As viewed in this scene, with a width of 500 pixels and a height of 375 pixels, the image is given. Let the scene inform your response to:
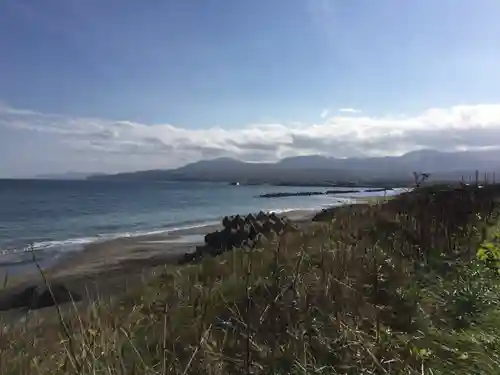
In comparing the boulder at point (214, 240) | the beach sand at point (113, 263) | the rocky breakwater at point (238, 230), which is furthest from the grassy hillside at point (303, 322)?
the boulder at point (214, 240)

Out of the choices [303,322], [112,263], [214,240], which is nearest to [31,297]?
[112,263]

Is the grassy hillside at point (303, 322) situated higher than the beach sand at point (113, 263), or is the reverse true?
the grassy hillside at point (303, 322)

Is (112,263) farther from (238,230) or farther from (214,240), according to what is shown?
(238,230)

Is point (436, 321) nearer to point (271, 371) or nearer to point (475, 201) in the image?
point (271, 371)

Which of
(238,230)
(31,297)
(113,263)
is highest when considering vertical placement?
(238,230)

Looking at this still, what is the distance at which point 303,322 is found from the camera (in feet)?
13.8

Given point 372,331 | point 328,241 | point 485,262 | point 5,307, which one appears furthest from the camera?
point 5,307

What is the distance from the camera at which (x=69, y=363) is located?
3133 millimetres

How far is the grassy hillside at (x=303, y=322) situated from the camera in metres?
3.47

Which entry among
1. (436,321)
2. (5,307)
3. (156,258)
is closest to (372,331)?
(436,321)

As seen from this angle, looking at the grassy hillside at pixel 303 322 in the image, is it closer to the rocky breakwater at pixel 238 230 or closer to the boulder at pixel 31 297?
the boulder at pixel 31 297

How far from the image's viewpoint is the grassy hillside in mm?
3475

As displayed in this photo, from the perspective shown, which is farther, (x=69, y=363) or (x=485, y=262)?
(x=485, y=262)

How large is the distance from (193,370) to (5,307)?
10.4 metres
